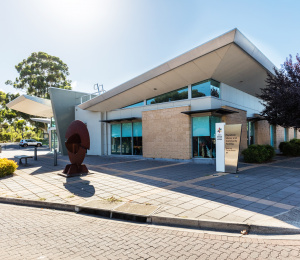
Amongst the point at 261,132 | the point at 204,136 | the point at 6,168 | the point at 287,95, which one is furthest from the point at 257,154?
the point at 6,168

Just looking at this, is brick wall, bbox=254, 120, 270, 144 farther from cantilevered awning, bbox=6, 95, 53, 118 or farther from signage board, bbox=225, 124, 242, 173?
cantilevered awning, bbox=6, 95, 53, 118

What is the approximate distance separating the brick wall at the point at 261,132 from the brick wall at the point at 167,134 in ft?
30.6

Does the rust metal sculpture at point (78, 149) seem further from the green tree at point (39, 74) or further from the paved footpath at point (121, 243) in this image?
the green tree at point (39, 74)

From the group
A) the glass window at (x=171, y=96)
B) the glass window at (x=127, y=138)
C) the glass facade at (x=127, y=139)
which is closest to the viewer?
the glass window at (x=171, y=96)

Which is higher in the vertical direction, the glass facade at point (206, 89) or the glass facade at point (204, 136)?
the glass facade at point (206, 89)

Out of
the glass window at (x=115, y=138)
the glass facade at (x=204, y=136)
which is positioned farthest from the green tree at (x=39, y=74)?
the glass facade at (x=204, y=136)

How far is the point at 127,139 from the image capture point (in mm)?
18609

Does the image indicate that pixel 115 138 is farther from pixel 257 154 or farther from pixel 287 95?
pixel 287 95

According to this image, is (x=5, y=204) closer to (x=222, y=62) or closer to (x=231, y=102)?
(x=222, y=62)

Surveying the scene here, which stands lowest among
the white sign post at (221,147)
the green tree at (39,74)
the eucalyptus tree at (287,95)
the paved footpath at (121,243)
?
the paved footpath at (121,243)

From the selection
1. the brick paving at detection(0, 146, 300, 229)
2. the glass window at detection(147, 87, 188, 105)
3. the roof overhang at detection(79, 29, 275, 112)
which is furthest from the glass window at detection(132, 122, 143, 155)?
the brick paving at detection(0, 146, 300, 229)

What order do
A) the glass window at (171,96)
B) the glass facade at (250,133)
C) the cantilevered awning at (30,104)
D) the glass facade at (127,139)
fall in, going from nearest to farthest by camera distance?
1. the glass window at (171,96)
2. the glass facade at (127,139)
3. the glass facade at (250,133)
4. the cantilevered awning at (30,104)

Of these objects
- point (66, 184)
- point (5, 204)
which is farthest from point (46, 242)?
point (66, 184)

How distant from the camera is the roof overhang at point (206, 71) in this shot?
37.9 feet
